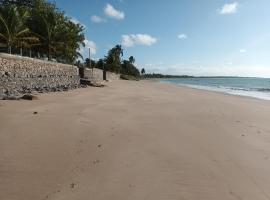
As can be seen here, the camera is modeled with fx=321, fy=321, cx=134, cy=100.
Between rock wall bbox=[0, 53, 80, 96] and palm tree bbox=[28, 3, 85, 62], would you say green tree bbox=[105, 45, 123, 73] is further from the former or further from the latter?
rock wall bbox=[0, 53, 80, 96]

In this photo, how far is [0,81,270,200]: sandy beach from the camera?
15.2 ft

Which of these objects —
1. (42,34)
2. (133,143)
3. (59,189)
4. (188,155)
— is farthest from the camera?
(42,34)

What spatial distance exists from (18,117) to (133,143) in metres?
4.05

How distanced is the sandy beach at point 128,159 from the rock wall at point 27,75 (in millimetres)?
6201

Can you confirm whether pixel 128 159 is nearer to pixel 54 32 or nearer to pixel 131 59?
pixel 54 32

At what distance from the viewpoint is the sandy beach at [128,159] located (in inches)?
182

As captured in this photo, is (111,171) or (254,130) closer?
(111,171)

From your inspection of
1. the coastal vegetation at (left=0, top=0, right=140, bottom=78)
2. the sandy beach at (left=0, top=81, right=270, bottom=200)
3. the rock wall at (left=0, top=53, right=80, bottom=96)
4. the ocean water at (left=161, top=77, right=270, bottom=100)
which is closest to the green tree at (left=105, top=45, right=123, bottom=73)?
the ocean water at (left=161, top=77, right=270, bottom=100)

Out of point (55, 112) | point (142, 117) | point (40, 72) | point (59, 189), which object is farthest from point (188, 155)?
point (40, 72)

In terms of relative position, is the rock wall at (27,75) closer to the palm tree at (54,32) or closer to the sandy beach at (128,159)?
the sandy beach at (128,159)

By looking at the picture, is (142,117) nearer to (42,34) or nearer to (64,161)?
(64,161)

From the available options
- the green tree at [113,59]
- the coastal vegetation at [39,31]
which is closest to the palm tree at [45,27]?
the coastal vegetation at [39,31]

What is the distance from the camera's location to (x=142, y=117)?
11.3m

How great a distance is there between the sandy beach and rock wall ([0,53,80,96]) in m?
6.20
